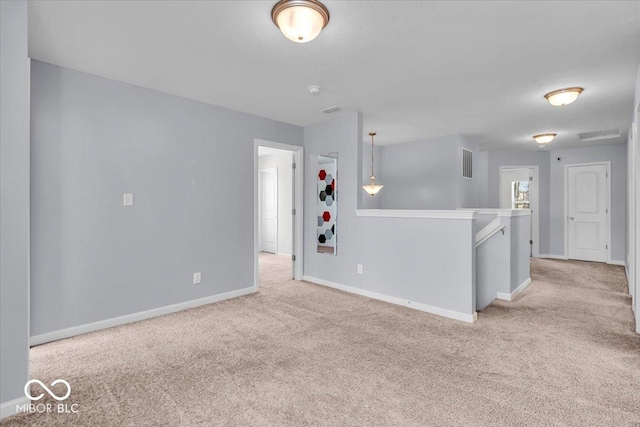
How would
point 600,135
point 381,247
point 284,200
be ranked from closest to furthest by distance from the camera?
point 381,247 → point 600,135 → point 284,200

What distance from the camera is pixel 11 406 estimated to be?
1884 mm

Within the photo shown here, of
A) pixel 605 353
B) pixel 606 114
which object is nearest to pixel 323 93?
pixel 605 353

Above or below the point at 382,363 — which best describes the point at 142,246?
above

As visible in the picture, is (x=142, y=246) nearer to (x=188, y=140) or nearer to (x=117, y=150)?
(x=117, y=150)

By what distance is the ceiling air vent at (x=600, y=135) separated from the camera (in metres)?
5.62

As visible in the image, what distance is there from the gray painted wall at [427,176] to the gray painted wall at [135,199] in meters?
3.59

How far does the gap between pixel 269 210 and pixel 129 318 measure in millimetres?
5234

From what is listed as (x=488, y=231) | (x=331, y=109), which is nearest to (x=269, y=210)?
(x=331, y=109)

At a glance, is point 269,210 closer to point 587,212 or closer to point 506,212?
point 506,212

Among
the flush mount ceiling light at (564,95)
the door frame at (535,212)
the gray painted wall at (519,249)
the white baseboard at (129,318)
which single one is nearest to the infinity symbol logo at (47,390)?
the white baseboard at (129,318)

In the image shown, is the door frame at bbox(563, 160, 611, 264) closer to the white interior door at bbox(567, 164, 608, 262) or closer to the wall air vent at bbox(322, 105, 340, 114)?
the white interior door at bbox(567, 164, 608, 262)

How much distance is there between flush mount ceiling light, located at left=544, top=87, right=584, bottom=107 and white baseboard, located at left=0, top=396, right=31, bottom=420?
17.3 ft

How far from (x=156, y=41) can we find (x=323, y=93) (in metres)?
1.76

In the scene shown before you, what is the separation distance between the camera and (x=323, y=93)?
3.71 metres
